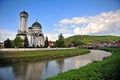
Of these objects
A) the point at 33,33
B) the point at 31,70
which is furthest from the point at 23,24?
the point at 31,70

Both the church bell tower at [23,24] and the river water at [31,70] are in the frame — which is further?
the church bell tower at [23,24]

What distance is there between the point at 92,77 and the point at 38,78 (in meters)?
7.82

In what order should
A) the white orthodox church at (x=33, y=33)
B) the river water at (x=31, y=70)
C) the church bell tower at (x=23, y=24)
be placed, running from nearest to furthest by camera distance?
1. the river water at (x=31, y=70)
2. the church bell tower at (x=23, y=24)
3. the white orthodox church at (x=33, y=33)

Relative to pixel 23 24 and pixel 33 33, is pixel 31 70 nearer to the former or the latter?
pixel 23 24

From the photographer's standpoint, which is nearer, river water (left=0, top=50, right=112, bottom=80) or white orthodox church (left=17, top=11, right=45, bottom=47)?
river water (left=0, top=50, right=112, bottom=80)

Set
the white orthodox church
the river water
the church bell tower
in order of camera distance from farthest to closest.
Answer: the white orthodox church → the church bell tower → the river water

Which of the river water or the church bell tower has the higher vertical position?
the church bell tower

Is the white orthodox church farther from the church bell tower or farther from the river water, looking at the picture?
the river water

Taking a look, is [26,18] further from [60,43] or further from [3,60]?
[3,60]

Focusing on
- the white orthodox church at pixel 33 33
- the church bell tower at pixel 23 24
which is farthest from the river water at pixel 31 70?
the white orthodox church at pixel 33 33

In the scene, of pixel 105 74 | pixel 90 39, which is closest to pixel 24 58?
pixel 105 74

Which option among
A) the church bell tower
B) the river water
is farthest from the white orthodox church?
the river water

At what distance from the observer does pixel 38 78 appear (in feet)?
56.1

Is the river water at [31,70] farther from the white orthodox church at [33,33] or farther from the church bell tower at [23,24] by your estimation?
the white orthodox church at [33,33]
